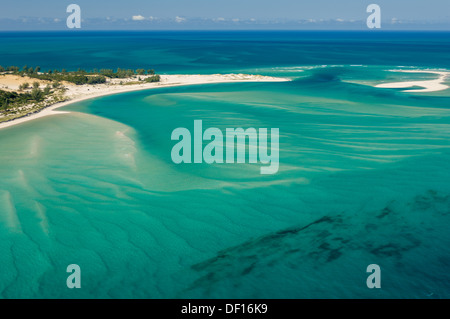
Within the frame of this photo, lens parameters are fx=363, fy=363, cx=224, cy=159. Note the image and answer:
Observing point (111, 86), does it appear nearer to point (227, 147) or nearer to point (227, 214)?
point (227, 147)

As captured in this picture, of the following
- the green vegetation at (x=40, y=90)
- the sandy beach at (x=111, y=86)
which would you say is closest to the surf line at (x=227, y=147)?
the sandy beach at (x=111, y=86)

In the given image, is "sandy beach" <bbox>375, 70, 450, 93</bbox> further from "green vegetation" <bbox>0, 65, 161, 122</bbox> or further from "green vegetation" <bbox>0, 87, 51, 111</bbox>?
"green vegetation" <bbox>0, 87, 51, 111</bbox>

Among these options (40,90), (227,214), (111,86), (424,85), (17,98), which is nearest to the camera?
(227,214)

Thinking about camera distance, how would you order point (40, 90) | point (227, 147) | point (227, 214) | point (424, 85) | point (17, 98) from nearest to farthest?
point (227, 214) < point (227, 147) < point (17, 98) < point (40, 90) < point (424, 85)

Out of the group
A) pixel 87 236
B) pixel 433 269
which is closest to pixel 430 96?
pixel 433 269

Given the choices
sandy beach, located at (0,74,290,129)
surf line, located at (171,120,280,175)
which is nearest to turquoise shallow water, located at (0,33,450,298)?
surf line, located at (171,120,280,175)

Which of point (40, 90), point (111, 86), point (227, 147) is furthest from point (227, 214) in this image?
point (111, 86)

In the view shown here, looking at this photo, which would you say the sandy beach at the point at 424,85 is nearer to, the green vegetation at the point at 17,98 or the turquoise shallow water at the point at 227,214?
the turquoise shallow water at the point at 227,214
